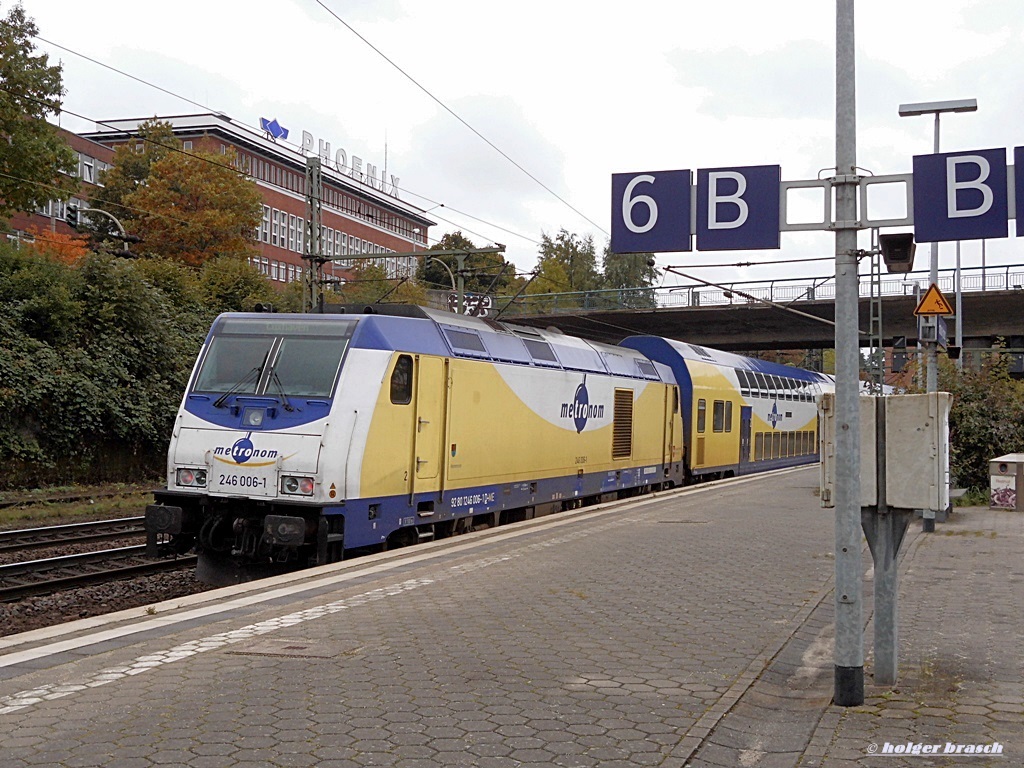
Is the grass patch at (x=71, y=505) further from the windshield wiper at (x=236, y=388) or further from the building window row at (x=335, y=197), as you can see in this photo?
the building window row at (x=335, y=197)

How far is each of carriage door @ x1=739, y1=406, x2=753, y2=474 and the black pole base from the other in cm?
2170

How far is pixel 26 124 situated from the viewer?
2916cm

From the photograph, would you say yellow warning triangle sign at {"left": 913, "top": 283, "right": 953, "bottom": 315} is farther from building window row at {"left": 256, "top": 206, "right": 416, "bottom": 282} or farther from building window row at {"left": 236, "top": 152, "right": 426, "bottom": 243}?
building window row at {"left": 256, "top": 206, "right": 416, "bottom": 282}

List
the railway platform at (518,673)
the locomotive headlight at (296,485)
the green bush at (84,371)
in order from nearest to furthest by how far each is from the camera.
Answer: the railway platform at (518,673)
the locomotive headlight at (296,485)
the green bush at (84,371)

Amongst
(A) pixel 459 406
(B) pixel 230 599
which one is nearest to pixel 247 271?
(A) pixel 459 406

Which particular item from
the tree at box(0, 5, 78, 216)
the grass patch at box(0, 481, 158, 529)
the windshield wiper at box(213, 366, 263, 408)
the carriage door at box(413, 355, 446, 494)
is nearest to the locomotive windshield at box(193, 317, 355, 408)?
the windshield wiper at box(213, 366, 263, 408)

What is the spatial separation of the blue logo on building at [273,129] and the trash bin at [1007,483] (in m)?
53.4

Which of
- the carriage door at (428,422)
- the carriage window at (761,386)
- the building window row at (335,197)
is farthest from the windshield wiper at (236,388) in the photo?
the building window row at (335,197)

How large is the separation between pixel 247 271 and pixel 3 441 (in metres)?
15.0

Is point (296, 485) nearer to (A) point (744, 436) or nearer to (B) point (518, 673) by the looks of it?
(B) point (518, 673)

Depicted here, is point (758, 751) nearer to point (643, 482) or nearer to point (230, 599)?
point (230, 599)

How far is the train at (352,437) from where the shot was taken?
35.1 ft

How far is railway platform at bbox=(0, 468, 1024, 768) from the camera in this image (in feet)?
16.5

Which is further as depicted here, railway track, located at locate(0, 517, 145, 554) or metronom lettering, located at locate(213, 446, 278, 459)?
railway track, located at locate(0, 517, 145, 554)
